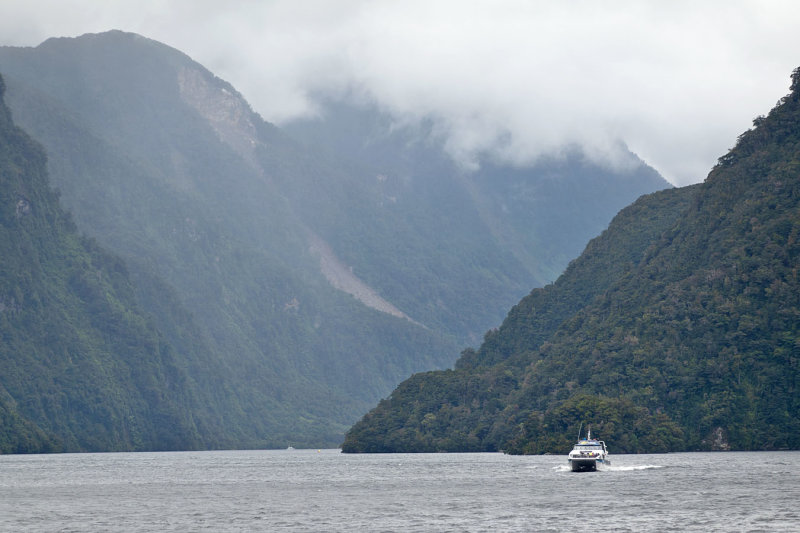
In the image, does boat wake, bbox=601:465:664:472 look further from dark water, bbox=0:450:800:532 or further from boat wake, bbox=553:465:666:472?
dark water, bbox=0:450:800:532

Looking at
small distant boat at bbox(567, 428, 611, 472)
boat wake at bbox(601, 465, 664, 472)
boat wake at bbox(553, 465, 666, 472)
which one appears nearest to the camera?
small distant boat at bbox(567, 428, 611, 472)

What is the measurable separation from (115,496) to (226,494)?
Answer: 1415 cm

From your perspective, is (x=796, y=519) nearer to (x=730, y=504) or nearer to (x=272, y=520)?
(x=730, y=504)

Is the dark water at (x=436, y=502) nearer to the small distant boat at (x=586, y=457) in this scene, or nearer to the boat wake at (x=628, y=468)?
the boat wake at (x=628, y=468)

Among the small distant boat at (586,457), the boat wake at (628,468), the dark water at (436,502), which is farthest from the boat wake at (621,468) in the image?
the small distant boat at (586,457)

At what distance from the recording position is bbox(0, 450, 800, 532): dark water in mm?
110500

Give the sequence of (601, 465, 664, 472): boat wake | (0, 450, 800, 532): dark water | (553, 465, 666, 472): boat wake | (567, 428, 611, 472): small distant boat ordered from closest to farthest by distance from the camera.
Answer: (0, 450, 800, 532): dark water
(567, 428, 611, 472): small distant boat
(601, 465, 664, 472): boat wake
(553, 465, 666, 472): boat wake

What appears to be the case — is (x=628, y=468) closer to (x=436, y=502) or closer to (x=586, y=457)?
(x=586, y=457)

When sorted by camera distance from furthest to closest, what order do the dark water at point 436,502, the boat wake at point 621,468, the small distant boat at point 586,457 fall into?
1. the boat wake at point 621,468
2. the small distant boat at point 586,457
3. the dark water at point 436,502

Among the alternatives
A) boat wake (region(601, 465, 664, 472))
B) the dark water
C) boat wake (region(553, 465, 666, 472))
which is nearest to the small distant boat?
boat wake (region(553, 465, 666, 472))

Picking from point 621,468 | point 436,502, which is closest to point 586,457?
point 621,468

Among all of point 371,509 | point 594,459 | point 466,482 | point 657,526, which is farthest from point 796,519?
point 594,459

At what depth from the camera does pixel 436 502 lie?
444 ft

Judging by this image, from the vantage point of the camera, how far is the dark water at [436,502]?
363ft
